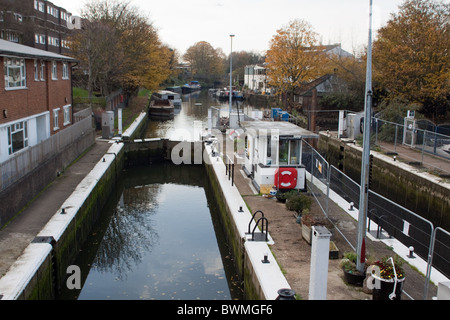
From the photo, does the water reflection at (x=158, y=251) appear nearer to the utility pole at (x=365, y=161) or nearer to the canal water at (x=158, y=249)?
the canal water at (x=158, y=249)

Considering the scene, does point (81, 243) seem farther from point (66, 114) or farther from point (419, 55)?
point (419, 55)

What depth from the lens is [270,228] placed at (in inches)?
525

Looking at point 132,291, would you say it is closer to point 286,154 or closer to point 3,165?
point 3,165

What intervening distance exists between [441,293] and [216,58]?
143317 millimetres

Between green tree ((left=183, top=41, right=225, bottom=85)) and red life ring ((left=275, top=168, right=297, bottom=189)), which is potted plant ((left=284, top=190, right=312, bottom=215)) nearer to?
red life ring ((left=275, top=168, right=297, bottom=189))

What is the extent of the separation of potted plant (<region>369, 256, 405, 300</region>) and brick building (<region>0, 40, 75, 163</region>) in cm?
1421

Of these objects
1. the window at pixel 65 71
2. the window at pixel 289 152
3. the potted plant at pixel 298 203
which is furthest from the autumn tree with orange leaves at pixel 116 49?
the potted plant at pixel 298 203

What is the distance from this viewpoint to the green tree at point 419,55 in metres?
30.9

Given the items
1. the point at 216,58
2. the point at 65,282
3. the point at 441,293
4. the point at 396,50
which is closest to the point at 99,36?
the point at 396,50

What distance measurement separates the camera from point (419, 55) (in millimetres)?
31203

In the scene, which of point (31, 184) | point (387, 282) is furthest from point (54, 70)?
point (387, 282)

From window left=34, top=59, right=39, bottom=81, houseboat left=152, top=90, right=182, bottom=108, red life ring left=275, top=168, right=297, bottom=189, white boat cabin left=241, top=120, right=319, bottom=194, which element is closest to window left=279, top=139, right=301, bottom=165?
white boat cabin left=241, top=120, right=319, bottom=194

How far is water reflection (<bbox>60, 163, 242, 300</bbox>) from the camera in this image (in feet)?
40.8

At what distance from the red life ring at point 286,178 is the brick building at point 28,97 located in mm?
10400
